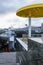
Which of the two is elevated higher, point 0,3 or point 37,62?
point 0,3

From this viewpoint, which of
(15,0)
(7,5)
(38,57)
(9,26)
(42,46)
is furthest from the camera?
(9,26)

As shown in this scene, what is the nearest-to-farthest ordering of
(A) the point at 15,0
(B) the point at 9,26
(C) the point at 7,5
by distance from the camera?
(A) the point at 15,0 < (C) the point at 7,5 < (B) the point at 9,26

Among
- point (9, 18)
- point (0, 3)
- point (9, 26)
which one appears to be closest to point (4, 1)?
point (0, 3)

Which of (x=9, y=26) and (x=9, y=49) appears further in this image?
(x=9, y=26)

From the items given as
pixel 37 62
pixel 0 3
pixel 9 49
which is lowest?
pixel 9 49

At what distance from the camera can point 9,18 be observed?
12.0m

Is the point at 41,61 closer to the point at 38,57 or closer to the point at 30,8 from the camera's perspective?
the point at 38,57

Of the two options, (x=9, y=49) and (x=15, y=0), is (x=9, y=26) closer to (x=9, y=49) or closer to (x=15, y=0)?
(x=9, y=49)

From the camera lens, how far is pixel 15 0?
27.6ft

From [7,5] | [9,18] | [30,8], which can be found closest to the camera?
[30,8]

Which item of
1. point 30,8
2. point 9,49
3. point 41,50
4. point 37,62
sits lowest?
point 9,49

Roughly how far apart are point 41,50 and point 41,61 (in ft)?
0.46

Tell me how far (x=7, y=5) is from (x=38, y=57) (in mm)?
7310

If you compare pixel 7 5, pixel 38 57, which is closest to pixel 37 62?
pixel 38 57
